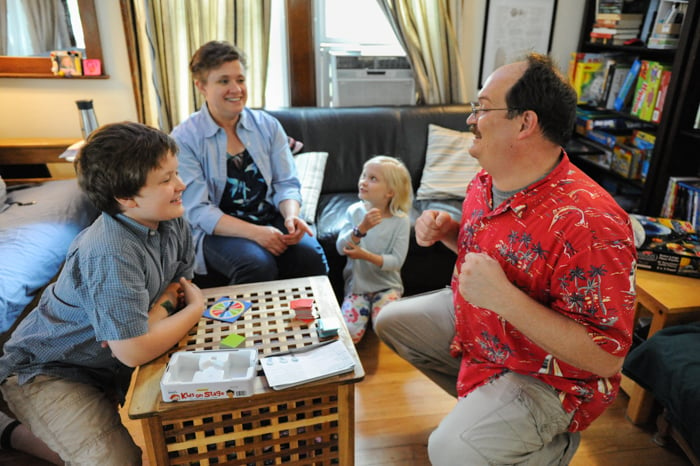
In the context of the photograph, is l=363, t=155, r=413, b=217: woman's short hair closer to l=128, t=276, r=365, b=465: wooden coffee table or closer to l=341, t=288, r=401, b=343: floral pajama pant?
l=341, t=288, r=401, b=343: floral pajama pant

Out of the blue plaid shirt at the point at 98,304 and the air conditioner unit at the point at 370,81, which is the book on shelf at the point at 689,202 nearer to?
the air conditioner unit at the point at 370,81

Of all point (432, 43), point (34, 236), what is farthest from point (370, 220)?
point (432, 43)

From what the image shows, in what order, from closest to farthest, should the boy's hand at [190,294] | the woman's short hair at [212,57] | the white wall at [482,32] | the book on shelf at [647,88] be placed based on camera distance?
the boy's hand at [190,294]
the woman's short hair at [212,57]
the book on shelf at [647,88]
the white wall at [482,32]

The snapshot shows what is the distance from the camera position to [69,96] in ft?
9.46

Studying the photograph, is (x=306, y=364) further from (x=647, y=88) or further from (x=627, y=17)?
(x=627, y=17)

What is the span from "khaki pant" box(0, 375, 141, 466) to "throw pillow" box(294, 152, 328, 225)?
4.51ft

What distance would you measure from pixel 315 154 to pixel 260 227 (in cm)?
88

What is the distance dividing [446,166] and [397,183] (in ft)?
2.78

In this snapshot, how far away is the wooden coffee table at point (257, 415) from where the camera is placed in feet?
3.58

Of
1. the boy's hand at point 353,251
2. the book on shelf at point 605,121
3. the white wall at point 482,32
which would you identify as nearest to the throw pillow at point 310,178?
the boy's hand at point 353,251

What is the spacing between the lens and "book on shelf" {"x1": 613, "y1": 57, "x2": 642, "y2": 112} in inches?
110

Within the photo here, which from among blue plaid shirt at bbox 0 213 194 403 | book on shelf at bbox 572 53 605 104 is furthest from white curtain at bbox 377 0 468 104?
blue plaid shirt at bbox 0 213 194 403

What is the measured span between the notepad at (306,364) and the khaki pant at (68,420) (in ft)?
1.61

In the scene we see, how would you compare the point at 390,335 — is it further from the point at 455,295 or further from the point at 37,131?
the point at 37,131
